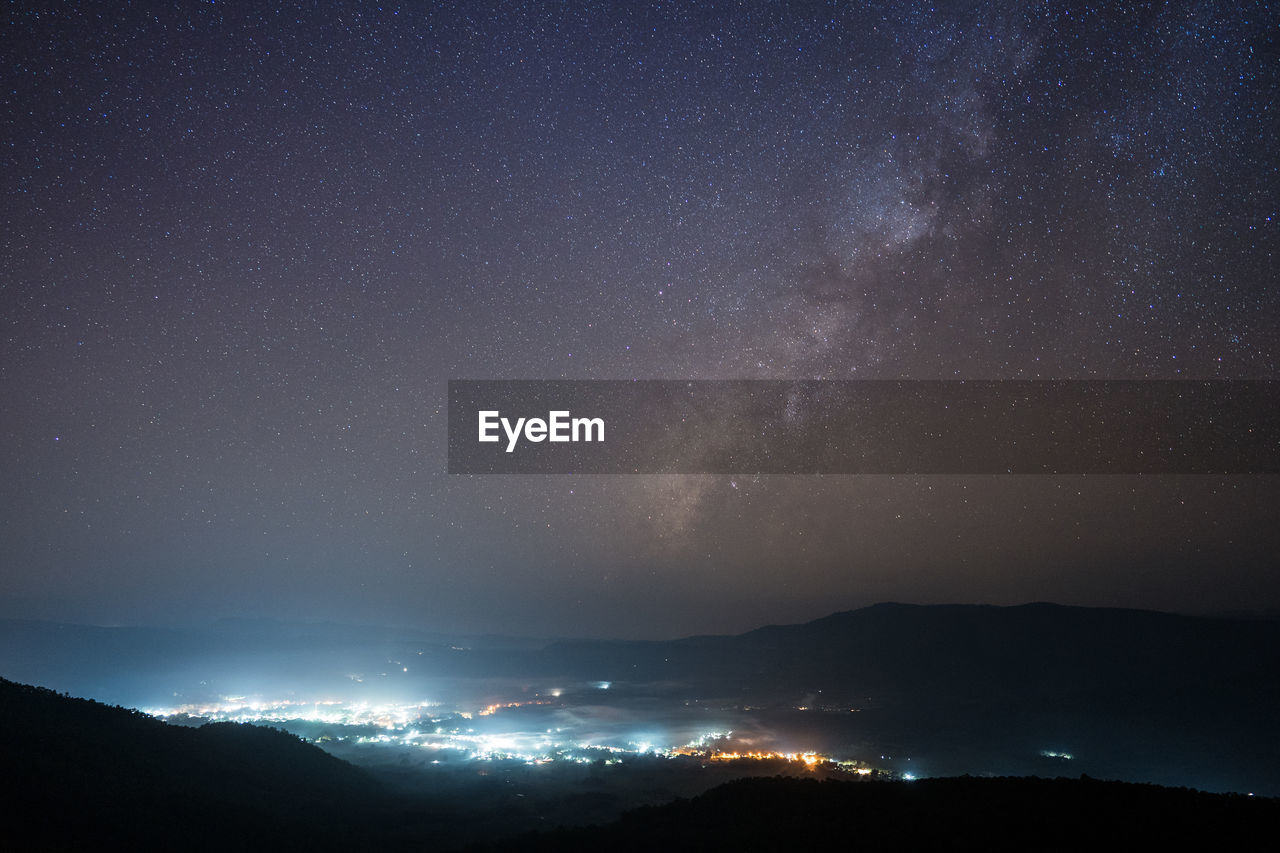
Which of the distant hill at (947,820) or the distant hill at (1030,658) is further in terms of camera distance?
the distant hill at (1030,658)

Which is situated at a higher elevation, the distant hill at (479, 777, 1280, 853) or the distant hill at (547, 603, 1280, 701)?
the distant hill at (479, 777, 1280, 853)

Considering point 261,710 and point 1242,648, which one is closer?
point 261,710

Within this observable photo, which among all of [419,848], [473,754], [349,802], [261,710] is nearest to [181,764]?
[349,802]

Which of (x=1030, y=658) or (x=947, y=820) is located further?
(x=1030, y=658)

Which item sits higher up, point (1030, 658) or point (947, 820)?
point (947, 820)

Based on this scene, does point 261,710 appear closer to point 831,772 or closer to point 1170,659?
point 831,772

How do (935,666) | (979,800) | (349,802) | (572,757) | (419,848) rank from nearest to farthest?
1. (979,800)
2. (419,848)
3. (349,802)
4. (572,757)
5. (935,666)

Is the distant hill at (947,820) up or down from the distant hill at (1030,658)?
up

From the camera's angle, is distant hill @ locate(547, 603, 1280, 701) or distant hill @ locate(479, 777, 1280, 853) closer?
distant hill @ locate(479, 777, 1280, 853)
